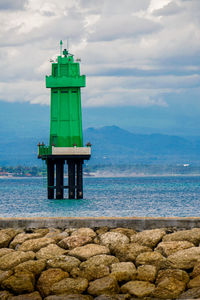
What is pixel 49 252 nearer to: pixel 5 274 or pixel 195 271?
pixel 5 274

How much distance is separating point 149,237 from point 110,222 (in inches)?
43.7

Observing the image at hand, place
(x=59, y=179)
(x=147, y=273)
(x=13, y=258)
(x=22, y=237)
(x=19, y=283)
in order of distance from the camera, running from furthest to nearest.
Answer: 1. (x=59, y=179)
2. (x=22, y=237)
3. (x=13, y=258)
4. (x=147, y=273)
5. (x=19, y=283)

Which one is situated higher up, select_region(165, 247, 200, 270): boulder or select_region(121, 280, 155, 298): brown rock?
select_region(165, 247, 200, 270): boulder

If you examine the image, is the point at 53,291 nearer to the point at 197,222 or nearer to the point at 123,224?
the point at 123,224

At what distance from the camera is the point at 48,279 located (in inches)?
466

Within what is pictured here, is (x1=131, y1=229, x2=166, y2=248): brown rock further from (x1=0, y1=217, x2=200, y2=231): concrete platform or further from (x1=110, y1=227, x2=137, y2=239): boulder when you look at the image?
(x1=0, y1=217, x2=200, y2=231): concrete platform

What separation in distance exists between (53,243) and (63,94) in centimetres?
3377

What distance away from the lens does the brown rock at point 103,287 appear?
451 inches

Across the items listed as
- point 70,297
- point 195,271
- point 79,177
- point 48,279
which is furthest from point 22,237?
point 79,177

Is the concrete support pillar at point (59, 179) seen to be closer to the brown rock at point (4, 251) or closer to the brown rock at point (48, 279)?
the brown rock at point (4, 251)

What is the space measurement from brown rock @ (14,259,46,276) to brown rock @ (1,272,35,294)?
0.24m

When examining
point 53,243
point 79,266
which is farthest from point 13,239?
point 79,266

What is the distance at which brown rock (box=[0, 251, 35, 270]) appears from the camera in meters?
12.4

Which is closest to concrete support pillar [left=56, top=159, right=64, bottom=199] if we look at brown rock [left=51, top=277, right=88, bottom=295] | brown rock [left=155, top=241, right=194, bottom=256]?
brown rock [left=155, top=241, right=194, bottom=256]
